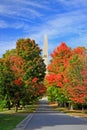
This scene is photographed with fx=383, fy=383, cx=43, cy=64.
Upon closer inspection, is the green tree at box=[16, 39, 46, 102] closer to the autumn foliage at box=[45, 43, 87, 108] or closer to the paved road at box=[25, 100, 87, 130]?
the autumn foliage at box=[45, 43, 87, 108]

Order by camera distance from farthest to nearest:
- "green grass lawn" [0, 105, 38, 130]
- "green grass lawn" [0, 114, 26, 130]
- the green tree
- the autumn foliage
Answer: the green tree
the autumn foliage
"green grass lawn" [0, 105, 38, 130]
"green grass lawn" [0, 114, 26, 130]

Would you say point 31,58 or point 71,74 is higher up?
point 31,58

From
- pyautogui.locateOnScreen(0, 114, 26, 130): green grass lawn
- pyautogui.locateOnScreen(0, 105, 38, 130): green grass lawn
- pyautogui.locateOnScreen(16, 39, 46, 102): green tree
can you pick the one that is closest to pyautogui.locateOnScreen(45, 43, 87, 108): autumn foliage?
pyautogui.locateOnScreen(16, 39, 46, 102): green tree

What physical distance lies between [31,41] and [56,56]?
40.0 feet

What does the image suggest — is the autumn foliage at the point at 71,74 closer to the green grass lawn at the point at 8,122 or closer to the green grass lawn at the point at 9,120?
the green grass lawn at the point at 9,120

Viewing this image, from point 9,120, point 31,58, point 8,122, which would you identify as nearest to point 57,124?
point 8,122

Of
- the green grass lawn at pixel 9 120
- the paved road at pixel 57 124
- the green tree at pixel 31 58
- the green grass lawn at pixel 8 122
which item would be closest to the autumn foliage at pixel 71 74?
the green tree at pixel 31 58

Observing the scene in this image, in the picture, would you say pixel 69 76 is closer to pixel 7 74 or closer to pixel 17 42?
pixel 7 74

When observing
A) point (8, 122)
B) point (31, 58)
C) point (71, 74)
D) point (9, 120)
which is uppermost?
point (31, 58)

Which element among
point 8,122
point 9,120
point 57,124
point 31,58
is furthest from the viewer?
point 31,58

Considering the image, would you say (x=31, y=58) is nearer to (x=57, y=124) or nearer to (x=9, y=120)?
(x=9, y=120)

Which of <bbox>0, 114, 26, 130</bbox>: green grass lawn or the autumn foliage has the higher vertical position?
the autumn foliage

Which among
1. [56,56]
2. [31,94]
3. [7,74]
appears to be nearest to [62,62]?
[56,56]

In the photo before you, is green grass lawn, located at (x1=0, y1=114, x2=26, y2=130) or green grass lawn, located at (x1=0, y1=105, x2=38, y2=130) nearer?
green grass lawn, located at (x1=0, y1=114, x2=26, y2=130)
